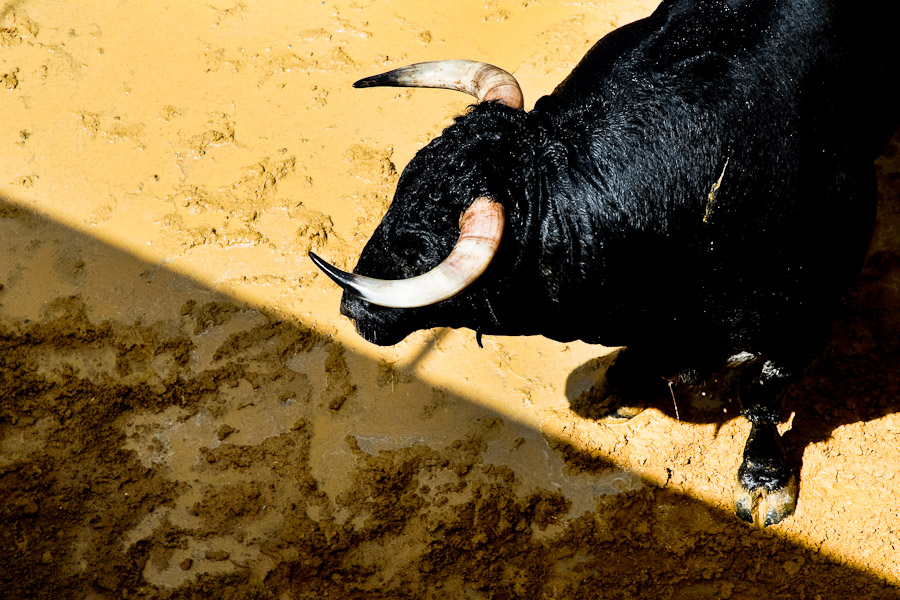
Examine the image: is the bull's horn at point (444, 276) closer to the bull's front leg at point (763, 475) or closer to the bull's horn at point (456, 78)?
the bull's horn at point (456, 78)

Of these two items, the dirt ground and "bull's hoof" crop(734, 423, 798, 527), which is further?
"bull's hoof" crop(734, 423, 798, 527)

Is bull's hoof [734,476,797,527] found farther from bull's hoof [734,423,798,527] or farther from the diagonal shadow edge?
the diagonal shadow edge

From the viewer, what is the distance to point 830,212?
176 inches

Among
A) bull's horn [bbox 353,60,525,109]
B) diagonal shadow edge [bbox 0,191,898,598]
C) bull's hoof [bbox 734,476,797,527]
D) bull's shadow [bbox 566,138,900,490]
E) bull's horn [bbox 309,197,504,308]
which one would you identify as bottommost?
diagonal shadow edge [bbox 0,191,898,598]

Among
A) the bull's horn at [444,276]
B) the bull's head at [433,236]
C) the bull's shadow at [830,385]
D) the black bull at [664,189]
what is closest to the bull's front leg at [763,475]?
the bull's shadow at [830,385]

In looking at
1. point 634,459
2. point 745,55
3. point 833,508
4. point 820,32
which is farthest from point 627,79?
point 833,508

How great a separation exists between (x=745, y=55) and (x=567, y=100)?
39.9 inches

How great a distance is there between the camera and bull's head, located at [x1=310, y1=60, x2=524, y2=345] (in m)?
3.70

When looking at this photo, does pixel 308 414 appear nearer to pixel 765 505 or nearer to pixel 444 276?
pixel 444 276

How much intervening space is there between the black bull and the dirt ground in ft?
4.22

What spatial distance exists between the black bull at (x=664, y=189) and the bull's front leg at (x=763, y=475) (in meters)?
0.77

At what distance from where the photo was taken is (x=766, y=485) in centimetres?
545

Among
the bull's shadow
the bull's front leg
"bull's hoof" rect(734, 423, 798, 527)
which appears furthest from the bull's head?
"bull's hoof" rect(734, 423, 798, 527)

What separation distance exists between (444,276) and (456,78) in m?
1.47
